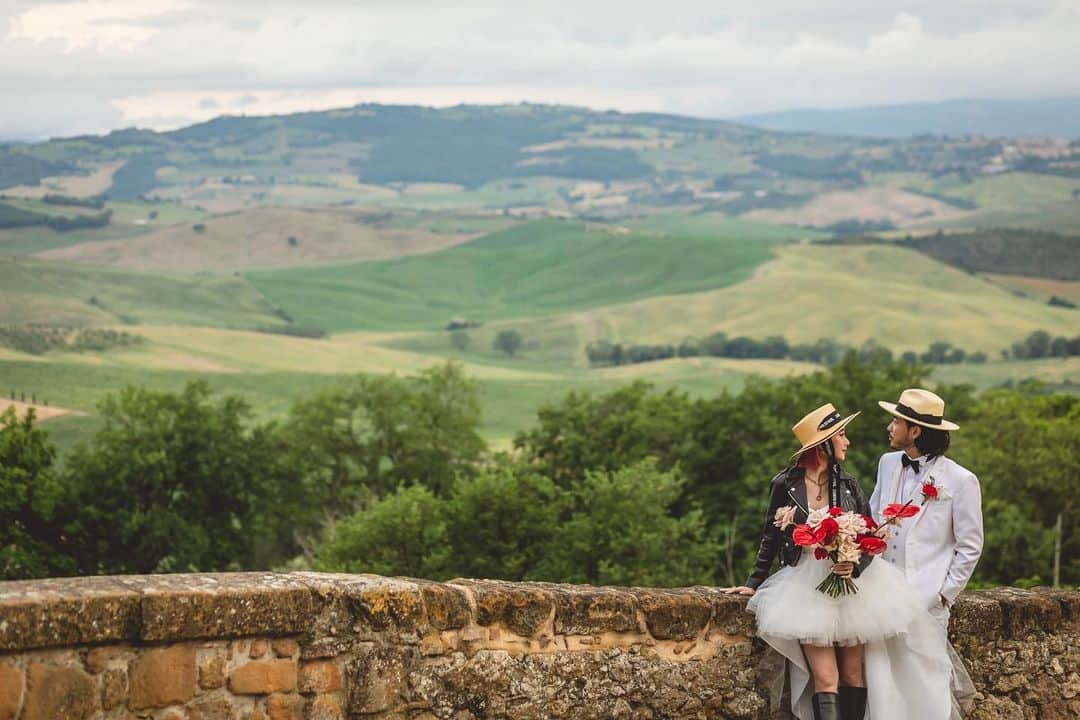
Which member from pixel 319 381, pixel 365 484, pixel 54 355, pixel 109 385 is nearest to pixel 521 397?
pixel 319 381

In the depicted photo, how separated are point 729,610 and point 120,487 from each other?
42.7 m

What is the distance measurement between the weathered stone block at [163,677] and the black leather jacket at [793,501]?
331 centimetres

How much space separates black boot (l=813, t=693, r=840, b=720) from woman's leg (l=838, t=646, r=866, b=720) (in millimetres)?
122

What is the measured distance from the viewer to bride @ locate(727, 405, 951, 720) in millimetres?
7969

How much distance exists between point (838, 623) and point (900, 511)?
728 mm

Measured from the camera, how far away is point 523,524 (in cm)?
4050

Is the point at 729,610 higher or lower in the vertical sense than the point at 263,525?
higher

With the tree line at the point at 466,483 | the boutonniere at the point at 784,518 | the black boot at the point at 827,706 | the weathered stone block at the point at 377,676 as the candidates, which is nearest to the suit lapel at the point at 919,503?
the boutonniere at the point at 784,518

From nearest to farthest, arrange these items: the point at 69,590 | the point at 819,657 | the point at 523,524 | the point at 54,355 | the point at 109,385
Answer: the point at 69,590 → the point at 819,657 → the point at 523,524 → the point at 109,385 → the point at 54,355

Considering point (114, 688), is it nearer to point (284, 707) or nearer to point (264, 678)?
point (264, 678)

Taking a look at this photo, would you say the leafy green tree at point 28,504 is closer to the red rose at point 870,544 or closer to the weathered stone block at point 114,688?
the weathered stone block at point 114,688

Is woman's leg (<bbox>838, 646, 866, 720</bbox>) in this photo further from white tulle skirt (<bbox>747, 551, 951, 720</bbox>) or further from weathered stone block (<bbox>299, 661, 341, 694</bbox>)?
weathered stone block (<bbox>299, 661, 341, 694</bbox>)

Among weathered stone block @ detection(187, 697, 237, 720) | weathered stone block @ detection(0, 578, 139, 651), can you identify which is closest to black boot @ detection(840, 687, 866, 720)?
weathered stone block @ detection(187, 697, 237, 720)

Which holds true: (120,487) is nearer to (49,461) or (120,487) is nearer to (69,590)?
(49,461)
